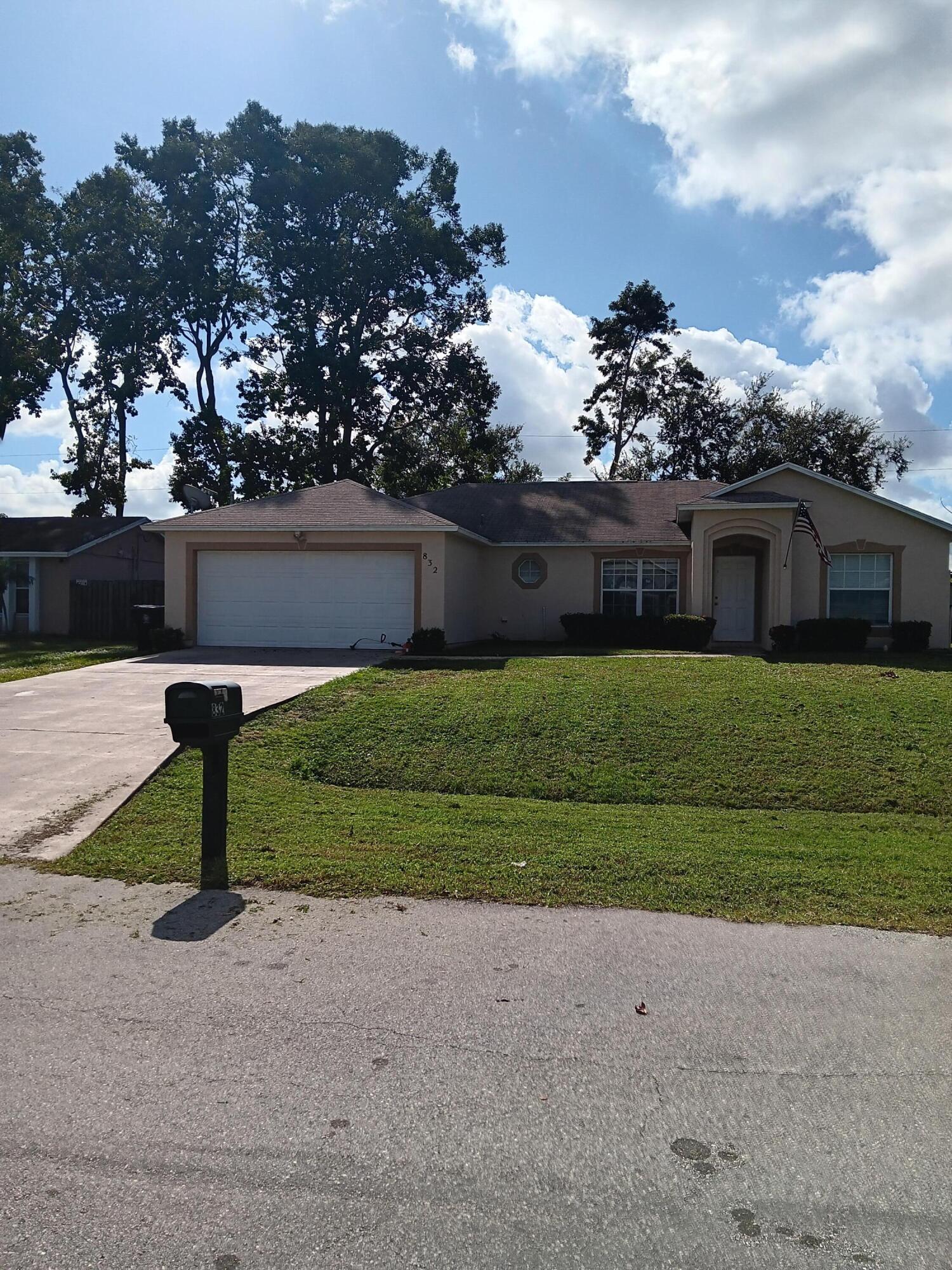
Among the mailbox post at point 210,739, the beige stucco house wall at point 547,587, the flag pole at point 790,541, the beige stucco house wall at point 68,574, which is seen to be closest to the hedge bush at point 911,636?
the flag pole at point 790,541

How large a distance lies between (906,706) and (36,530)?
27267 mm

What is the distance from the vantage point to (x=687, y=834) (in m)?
7.48

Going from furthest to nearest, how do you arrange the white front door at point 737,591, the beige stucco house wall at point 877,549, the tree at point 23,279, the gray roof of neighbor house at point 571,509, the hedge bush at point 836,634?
the tree at point 23,279 < the gray roof of neighbor house at point 571,509 < the white front door at point 737,591 < the beige stucco house wall at point 877,549 < the hedge bush at point 836,634

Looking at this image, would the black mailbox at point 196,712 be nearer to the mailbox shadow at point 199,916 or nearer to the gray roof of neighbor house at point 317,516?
the mailbox shadow at point 199,916

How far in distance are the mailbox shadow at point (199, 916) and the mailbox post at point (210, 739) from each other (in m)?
0.18

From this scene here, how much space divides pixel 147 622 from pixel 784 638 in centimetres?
1383

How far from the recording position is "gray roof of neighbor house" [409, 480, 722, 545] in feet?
74.7

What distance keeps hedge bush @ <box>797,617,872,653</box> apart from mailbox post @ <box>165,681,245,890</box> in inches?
618

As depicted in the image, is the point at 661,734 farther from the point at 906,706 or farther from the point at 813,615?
the point at 813,615

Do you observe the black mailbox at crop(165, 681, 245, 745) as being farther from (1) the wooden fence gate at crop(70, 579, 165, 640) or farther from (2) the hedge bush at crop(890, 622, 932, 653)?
(1) the wooden fence gate at crop(70, 579, 165, 640)

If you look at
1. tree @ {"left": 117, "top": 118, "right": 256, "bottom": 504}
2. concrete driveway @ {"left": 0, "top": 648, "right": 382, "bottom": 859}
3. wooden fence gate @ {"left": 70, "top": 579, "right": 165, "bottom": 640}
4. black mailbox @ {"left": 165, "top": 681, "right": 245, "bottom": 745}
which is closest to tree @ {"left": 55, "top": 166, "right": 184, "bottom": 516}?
tree @ {"left": 117, "top": 118, "right": 256, "bottom": 504}

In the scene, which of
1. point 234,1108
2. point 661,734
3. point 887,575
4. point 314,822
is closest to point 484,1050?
point 234,1108

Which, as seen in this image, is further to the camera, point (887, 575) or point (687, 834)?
point (887, 575)

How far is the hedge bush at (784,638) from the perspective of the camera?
19438 millimetres
